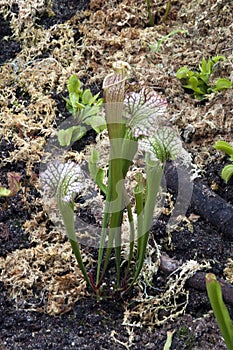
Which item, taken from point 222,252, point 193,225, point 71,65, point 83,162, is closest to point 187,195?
point 193,225

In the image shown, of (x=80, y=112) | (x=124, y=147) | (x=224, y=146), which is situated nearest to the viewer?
(x=124, y=147)

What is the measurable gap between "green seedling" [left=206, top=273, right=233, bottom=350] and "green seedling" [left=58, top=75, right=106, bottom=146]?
1.17 metres

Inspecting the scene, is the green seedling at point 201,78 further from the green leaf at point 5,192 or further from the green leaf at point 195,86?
the green leaf at point 5,192

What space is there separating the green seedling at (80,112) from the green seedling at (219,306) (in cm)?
117

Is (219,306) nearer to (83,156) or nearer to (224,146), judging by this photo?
(224,146)

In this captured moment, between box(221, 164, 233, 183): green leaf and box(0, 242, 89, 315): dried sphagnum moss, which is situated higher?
box(221, 164, 233, 183): green leaf

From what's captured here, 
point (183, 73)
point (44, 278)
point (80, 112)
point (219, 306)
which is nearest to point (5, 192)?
point (44, 278)

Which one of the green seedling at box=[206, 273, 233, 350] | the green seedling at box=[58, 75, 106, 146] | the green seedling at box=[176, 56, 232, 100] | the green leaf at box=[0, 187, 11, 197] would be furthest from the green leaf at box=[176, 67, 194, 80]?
the green seedling at box=[206, 273, 233, 350]

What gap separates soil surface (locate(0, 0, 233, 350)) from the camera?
1.64 meters

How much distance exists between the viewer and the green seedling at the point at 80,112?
222cm

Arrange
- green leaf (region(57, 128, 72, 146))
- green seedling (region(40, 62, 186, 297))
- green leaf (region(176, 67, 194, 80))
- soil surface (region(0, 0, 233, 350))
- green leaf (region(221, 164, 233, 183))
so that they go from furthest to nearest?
1. green leaf (region(176, 67, 194, 80))
2. green leaf (region(57, 128, 72, 146))
3. green leaf (region(221, 164, 233, 183))
4. soil surface (region(0, 0, 233, 350))
5. green seedling (region(40, 62, 186, 297))

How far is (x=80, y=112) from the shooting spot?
89.9 inches

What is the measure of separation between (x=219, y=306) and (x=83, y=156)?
3.71 ft

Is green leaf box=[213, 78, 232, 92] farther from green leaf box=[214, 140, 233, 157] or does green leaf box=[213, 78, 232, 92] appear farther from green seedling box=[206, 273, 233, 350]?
green seedling box=[206, 273, 233, 350]
